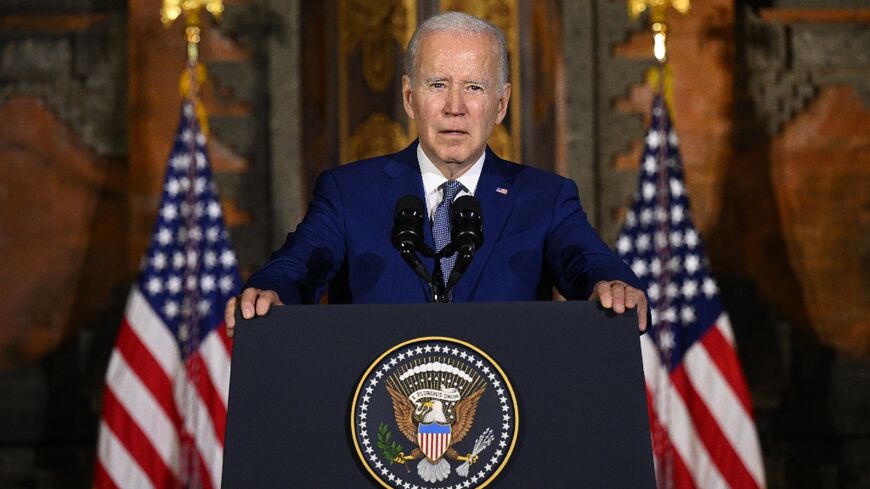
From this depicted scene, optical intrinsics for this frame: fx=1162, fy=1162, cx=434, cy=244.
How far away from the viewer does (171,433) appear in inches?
217

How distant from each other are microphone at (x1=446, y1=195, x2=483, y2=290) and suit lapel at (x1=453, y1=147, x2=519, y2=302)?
9.3 inches

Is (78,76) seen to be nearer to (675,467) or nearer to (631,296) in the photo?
(675,467)

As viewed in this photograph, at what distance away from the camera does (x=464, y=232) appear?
2230 mm

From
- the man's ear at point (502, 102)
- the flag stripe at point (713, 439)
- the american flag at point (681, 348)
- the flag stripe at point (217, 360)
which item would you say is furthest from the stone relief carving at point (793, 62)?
the man's ear at point (502, 102)

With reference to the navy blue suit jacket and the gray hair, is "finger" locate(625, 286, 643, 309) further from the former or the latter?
the gray hair

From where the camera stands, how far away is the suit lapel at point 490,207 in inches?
100

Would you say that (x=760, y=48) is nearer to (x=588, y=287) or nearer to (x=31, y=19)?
(x=31, y=19)

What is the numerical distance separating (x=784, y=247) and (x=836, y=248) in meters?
0.31

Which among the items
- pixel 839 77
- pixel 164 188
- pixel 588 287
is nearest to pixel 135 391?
pixel 164 188

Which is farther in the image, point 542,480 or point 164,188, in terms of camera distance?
point 164,188

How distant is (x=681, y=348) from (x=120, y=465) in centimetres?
272

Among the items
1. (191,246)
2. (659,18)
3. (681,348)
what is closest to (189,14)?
(191,246)

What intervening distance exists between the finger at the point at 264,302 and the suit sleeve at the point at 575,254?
0.64 metres

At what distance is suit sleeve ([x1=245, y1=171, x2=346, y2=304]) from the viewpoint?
94.1 inches
